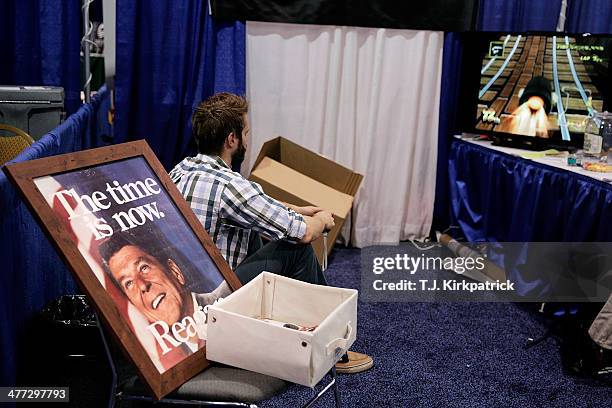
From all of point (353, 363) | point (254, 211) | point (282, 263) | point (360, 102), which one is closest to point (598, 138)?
point (360, 102)

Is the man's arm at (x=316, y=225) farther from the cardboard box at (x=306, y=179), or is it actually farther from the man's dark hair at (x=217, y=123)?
the cardboard box at (x=306, y=179)

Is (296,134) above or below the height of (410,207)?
above

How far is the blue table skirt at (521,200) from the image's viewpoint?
9.25 ft

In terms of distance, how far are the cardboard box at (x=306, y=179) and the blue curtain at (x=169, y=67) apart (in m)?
0.45

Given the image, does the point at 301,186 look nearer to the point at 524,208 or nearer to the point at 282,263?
the point at 524,208

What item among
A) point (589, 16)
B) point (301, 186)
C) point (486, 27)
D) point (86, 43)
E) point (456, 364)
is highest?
point (589, 16)

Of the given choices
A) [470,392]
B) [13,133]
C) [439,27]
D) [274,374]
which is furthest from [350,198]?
[274,374]

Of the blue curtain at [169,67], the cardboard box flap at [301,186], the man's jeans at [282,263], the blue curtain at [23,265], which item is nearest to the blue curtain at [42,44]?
the blue curtain at [169,67]

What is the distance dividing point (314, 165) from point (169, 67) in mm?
950

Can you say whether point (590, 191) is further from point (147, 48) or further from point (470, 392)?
point (147, 48)

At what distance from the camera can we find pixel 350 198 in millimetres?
3732

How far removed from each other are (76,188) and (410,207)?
2.94 m

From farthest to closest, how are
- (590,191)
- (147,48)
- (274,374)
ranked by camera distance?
(147,48)
(590,191)
(274,374)

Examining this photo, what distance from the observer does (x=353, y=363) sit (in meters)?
2.59
